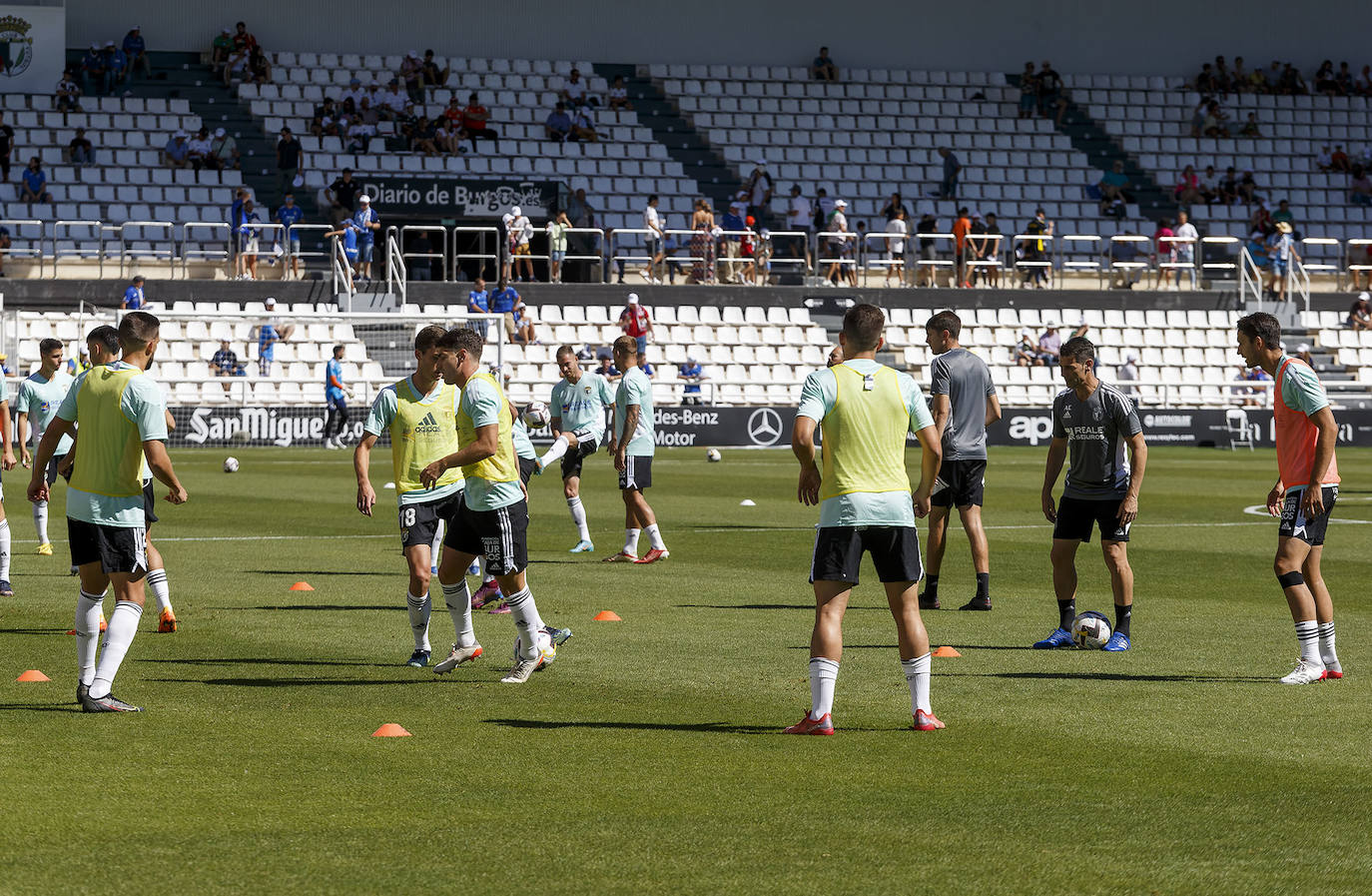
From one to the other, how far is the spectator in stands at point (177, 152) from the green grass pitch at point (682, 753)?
29.4m

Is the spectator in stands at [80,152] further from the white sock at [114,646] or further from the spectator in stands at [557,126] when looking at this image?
the white sock at [114,646]

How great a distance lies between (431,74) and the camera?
47.7 metres

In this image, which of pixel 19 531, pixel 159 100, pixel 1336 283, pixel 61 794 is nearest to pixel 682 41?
pixel 159 100

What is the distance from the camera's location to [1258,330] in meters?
9.91

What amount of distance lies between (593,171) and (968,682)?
37300mm

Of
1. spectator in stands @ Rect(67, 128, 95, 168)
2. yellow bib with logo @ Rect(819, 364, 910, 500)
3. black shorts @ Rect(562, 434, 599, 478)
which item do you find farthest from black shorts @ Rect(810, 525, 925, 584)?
spectator in stands @ Rect(67, 128, 95, 168)

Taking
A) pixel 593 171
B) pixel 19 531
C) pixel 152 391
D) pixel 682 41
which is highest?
pixel 682 41

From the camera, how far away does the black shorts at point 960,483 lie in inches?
539

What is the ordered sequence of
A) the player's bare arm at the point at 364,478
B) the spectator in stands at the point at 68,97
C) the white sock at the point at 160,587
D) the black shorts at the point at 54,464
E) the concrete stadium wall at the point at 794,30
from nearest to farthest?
the player's bare arm at the point at 364,478 < the white sock at the point at 160,587 < the black shorts at the point at 54,464 < the spectator in stands at the point at 68,97 < the concrete stadium wall at the point at 794,30

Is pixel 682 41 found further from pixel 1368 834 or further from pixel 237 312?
pixel 1368 834

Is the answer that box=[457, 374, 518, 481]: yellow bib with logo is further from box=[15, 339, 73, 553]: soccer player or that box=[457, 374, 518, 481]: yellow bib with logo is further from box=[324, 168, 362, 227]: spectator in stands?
box=[324, 168, 362, 227]: spectator in stands

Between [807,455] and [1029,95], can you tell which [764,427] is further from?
[807,455]

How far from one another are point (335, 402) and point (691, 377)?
7.95m

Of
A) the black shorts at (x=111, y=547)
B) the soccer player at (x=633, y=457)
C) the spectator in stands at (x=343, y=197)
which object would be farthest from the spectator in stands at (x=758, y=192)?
the black shorts at (x=111, y=547)
